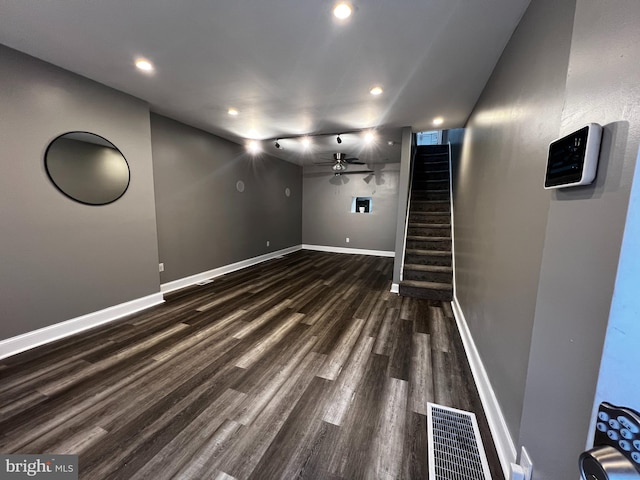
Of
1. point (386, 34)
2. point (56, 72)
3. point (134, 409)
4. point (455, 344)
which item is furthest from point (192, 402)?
point (56, 72)

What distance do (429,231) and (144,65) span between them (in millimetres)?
4748

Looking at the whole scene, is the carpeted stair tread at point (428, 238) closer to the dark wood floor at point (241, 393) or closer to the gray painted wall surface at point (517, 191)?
the dark wood floor at point (241, 393)

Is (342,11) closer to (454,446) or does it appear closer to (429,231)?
(454,446)

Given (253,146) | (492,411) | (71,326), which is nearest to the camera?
(492,411)

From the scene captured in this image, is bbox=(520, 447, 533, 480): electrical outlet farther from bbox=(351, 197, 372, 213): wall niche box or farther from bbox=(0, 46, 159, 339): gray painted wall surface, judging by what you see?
bbox=(351, 197, 372, 213): wall niche box

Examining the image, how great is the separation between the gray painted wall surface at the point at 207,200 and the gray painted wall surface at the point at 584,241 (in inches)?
166

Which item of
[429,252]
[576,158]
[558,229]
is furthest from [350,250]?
[576,158]

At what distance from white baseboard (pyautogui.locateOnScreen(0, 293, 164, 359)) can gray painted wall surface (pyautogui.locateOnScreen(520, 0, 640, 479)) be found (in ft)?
12.6

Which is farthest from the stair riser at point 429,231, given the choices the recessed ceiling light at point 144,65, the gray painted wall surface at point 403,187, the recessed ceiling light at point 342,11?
the recessed ceiling light at point 144,65

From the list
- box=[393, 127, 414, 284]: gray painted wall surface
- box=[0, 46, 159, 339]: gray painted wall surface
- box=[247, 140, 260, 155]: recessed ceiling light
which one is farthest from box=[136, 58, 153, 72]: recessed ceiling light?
box=[393, 127, 414, 284]: gray painted wall surface

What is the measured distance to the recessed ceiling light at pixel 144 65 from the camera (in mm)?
2156

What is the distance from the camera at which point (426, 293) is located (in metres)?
3.71

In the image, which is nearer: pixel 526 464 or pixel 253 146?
pixel 526 464

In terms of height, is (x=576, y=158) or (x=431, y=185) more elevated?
(x=431, y=185)
